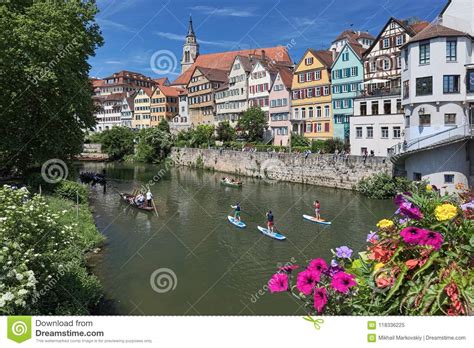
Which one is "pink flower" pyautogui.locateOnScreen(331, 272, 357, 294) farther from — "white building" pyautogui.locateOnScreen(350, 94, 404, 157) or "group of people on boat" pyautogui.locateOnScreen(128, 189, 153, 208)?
"white building" pyautogui.locateOnScreen(350, 94, 404, 157)

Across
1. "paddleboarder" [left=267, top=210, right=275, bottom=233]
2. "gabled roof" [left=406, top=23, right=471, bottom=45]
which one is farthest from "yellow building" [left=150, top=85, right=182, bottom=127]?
"paddleboarder" [left=267, top=210, right=275, bottom=233]

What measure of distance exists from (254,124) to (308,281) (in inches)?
2029

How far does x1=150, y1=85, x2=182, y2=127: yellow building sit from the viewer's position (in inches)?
3386

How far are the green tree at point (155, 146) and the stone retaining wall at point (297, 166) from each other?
9.66 meters

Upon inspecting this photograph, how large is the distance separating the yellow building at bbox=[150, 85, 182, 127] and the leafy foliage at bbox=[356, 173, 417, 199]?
2316 inches

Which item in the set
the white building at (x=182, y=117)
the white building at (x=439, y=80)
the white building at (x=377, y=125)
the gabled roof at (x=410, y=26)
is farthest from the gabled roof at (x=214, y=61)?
the white building at (x=439, y=80)

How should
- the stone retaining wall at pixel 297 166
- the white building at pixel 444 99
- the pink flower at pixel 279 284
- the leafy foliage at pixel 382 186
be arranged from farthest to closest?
the stone retaining wall at pixel 297 166 → the leafy foliage at pixel 382 186 → the white building at pixel 444 99 → the pink flower at pixel 279 284

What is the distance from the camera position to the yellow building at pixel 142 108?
91.2 meters

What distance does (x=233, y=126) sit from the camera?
64.6 metres

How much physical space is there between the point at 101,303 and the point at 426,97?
81.4 feet

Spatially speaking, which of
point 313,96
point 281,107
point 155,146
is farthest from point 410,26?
point 155,146

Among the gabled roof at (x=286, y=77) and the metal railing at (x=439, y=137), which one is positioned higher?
the gabled roof at (x=286, y=77)

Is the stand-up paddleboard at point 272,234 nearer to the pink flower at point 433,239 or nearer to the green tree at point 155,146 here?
the pink flower at point 433,239
